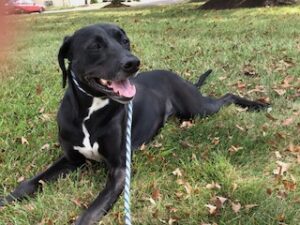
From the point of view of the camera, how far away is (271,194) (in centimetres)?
285

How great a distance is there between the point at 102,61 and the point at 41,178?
3.07 ft

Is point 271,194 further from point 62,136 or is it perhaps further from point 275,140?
point 62,136

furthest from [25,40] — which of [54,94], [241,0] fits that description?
[241,0]

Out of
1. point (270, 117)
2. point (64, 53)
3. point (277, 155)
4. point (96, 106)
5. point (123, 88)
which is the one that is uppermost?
point (64, 53)

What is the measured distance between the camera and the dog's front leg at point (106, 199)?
2.76 meters

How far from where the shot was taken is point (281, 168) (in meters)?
3.23

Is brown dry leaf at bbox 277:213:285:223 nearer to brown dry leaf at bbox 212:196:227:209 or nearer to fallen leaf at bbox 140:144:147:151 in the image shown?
brown dry leaf at bbox 212:196:227:209

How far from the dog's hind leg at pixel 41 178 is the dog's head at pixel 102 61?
603 mm

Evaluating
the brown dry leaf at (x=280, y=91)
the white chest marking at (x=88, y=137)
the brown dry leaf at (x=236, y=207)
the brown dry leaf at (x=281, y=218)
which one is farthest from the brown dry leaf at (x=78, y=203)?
the brown dry leaf at (x=280, y=91)

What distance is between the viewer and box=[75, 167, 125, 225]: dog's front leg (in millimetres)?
2756

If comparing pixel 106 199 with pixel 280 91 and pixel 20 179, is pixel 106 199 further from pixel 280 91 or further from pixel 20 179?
pixel 280 91

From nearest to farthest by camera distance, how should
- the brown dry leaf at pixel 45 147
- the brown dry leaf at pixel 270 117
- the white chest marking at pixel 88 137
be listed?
the white chest marking at pixel 88 137, the brown dry leaf at pixel 45 147, the brown dry leaf at pixel 270 117

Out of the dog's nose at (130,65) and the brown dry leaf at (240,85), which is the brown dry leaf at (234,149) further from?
the brown dry leaf at (240,85)

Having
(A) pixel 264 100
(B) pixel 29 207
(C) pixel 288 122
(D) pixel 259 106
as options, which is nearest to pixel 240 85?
(A) pixel 264 100
